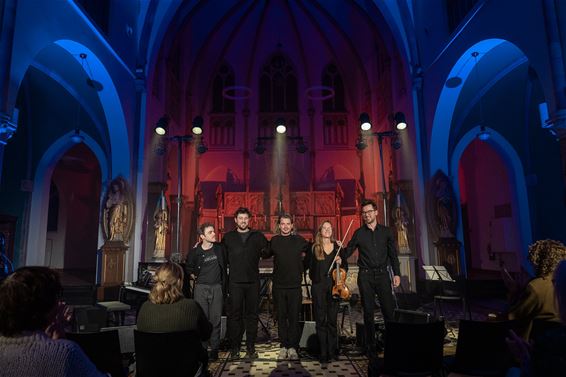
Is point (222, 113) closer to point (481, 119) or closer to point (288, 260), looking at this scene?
point (481, 119)

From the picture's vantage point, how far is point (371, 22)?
13.4 m

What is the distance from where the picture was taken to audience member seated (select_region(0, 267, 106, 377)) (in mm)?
1266

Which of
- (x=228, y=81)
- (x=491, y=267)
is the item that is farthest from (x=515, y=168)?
(x=228, y=81)

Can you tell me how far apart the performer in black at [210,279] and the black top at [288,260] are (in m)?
0.64

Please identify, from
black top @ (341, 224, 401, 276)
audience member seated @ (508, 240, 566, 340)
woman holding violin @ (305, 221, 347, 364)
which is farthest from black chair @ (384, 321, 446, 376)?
black top @ (341, 224, 401, 276)

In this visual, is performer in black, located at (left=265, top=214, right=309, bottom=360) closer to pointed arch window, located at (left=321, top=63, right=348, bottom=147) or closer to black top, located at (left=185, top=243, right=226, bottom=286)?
black top, located at (left=185, top=243, right=226, bottom=286)

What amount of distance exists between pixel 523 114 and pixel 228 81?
12702 mm

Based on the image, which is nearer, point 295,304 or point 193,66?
point 295,304

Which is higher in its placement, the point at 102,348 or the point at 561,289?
the point at 561,289

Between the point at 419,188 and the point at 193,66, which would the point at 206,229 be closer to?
the point at 419,188

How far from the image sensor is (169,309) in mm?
2502

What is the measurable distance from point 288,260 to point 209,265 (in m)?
0.94

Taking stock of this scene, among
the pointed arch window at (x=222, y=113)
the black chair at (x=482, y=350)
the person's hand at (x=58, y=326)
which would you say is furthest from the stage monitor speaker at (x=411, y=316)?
the pointed arch window at (x=222, y=113)

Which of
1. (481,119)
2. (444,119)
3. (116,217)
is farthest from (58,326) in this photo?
(481,119)
